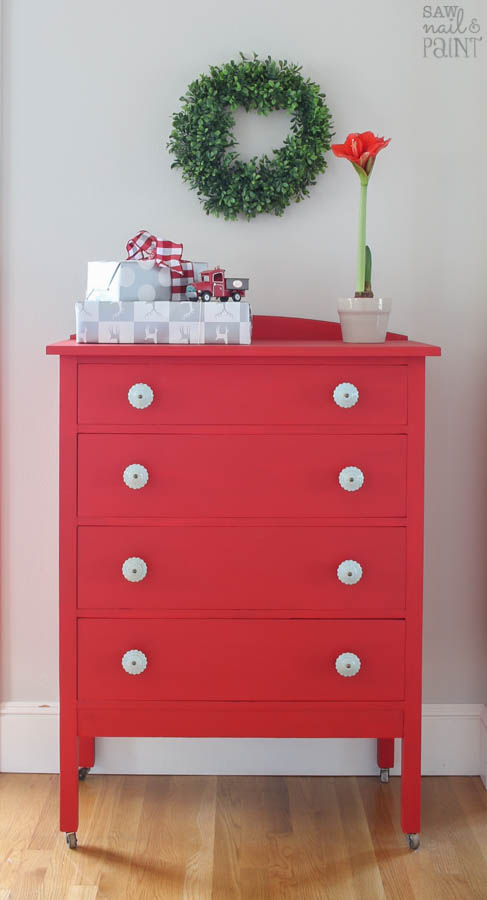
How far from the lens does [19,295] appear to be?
235 cm

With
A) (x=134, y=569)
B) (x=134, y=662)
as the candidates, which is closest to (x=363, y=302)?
(x=134, y=569)

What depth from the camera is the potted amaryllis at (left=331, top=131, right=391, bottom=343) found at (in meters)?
2.02

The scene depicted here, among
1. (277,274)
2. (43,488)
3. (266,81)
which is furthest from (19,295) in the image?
(266,81)

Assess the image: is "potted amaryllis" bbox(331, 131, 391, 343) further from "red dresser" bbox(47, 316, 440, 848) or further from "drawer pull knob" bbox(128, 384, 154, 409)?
"drawer pull knob" bbox(128, 384, 154, 409)

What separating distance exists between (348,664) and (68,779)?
63 centimetres

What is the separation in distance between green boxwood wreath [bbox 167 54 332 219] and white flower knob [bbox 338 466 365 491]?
73 cm

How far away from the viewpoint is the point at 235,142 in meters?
2.28

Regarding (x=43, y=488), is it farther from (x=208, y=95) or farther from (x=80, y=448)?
(x=208, y=95)

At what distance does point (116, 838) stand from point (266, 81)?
5.69 feet

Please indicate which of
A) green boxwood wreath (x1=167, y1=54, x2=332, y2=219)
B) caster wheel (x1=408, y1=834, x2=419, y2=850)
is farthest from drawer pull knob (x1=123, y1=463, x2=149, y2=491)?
caster wheel (x1=408, y1=834, x2=419, y2=850)

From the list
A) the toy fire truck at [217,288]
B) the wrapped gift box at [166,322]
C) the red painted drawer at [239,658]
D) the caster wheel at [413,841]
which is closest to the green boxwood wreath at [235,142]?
the toy fire truck at [217,288]

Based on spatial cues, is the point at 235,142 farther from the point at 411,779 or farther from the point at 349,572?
the point at 411,779

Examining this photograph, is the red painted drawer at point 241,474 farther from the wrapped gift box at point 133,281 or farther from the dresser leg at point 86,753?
the dresser leg at point 86,753

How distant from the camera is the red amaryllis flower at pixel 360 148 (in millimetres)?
2023
